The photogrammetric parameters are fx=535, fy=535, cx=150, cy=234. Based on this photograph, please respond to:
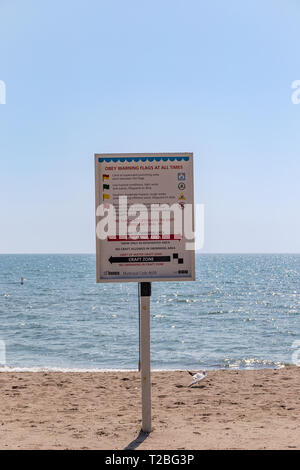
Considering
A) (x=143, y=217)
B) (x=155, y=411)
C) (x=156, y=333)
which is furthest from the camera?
(x=156, y=333)

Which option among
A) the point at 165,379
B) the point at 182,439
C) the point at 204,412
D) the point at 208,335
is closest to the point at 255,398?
the point at 204,412

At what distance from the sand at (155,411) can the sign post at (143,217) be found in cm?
158

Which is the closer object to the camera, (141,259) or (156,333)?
(141,259)

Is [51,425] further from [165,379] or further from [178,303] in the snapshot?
[178,303]

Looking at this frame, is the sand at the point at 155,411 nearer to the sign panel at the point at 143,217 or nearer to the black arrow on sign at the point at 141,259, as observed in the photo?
the sign panel at the point at 143,217

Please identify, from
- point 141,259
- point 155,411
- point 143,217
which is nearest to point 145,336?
point 141,259

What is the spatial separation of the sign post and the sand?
5.18 ft

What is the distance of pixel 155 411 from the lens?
7871mm

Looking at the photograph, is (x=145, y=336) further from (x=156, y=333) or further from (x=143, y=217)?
(x=156, y=333)

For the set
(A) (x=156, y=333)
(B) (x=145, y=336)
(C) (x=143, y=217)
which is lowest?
(A) (x=156, y=333)

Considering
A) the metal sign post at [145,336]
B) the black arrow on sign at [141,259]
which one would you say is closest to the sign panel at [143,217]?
the black arrow on sign at [141,259]

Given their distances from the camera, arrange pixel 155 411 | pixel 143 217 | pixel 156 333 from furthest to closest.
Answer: pixel 156 333 < pixel 155 411 < pixel 143 217

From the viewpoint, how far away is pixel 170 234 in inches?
244

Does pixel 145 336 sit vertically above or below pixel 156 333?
above
